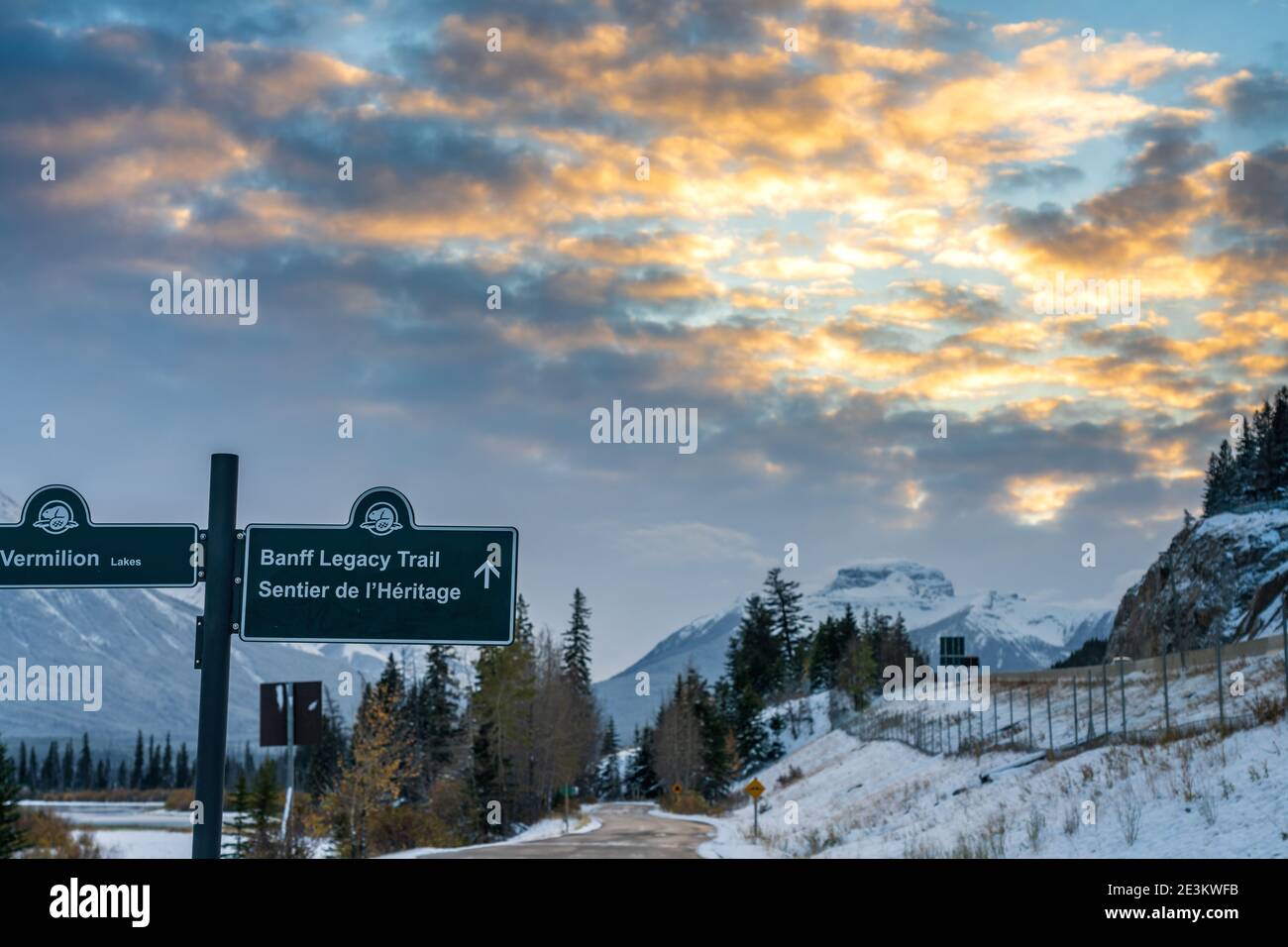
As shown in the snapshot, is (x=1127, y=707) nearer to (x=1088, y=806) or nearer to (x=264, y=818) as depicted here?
(x=1088, y=806)

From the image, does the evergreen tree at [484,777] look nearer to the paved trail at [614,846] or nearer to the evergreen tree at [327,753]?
the paved trail at [614,846]

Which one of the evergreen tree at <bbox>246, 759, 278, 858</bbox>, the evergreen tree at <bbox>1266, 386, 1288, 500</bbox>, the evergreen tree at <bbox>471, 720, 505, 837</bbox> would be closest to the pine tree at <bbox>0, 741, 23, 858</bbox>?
the evergreen tree at <bbox>246, 759, 278, 858</bbox>

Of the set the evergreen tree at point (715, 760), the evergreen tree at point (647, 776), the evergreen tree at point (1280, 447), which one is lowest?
the evergreen tree at point (647, 776)

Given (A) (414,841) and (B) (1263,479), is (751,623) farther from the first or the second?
(A) (414,841)

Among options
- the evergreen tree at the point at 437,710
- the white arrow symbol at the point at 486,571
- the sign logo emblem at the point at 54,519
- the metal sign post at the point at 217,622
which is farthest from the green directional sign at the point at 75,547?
the evergreen tree at the point at 437,710

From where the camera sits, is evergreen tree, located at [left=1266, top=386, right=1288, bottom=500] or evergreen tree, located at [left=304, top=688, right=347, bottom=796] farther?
evergreen tree, located at [left=1266, top=386, right=1288, bottom=500]

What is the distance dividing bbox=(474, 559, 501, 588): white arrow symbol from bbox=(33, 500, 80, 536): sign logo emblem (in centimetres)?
411

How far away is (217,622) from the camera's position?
471 inches

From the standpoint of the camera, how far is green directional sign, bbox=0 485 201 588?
41.1ft

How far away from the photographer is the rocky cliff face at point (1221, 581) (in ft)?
289

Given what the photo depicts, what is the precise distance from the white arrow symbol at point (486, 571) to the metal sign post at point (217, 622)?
2303mm

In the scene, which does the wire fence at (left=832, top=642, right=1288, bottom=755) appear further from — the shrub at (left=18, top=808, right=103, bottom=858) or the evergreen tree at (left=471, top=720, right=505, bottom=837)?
the shrub at (left=18, top=808, right=103, bottom=858)
